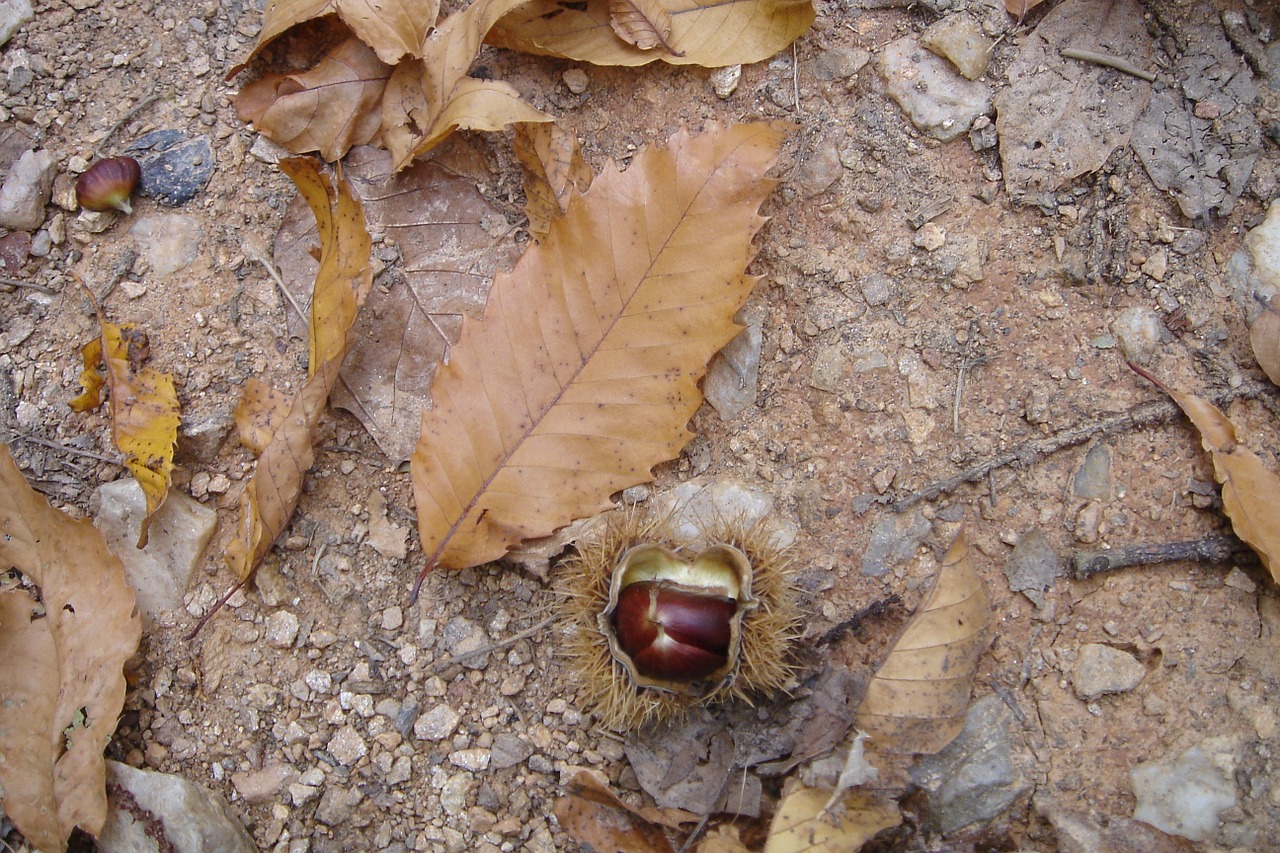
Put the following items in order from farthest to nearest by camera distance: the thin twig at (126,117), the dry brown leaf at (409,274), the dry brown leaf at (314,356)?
the thin twig at (126,117) → the dry brown leaf at (409,274) → the dry brown leaf at (314,356)

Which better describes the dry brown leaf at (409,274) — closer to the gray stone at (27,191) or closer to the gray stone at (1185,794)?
the gray stone at (27,191)

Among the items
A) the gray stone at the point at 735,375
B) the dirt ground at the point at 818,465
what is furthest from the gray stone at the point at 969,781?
the gray stone at the point at 735,375

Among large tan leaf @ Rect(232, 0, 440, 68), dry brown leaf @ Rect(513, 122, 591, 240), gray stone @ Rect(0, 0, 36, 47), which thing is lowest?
dry brown leaf @ Rect(513, 122, 591, 240)

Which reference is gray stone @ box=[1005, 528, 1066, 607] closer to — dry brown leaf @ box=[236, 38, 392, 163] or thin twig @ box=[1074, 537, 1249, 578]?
thin twig @ box=[1074, 537, 1249, 578]

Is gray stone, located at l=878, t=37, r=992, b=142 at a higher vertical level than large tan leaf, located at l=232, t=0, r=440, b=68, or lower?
lower

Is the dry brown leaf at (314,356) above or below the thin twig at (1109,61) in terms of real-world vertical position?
below

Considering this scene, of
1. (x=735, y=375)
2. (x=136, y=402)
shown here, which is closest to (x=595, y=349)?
(x=735, y=375)

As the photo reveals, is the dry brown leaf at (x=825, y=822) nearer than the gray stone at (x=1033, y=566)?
Yes

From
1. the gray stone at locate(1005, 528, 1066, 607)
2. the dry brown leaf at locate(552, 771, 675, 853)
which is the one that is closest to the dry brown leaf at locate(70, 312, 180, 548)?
the dry brown leaf at locate(552, 771, 675, 853)
